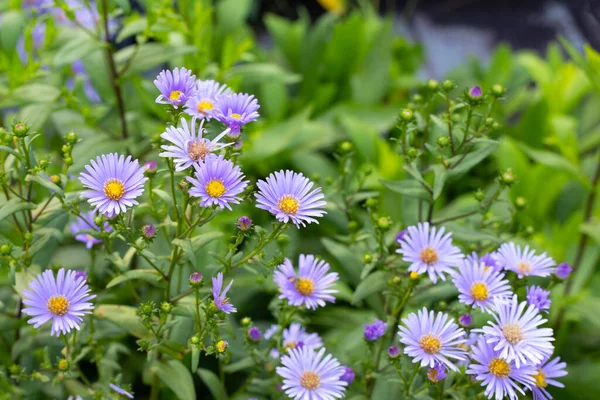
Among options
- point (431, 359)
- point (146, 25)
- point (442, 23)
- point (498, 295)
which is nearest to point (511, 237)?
point (498, 295)

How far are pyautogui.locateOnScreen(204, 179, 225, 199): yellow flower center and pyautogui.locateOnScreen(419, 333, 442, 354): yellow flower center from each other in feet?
1.11

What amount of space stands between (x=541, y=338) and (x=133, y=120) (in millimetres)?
1112

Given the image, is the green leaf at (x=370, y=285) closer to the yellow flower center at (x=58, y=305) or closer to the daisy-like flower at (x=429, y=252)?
the daisy-like flower at (x=429, y=252)

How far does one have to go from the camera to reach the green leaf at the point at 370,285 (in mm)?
1167

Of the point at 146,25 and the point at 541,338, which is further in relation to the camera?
the point at 146,25

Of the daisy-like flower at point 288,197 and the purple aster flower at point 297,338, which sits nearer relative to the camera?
the daisy-like flower at point 288,197

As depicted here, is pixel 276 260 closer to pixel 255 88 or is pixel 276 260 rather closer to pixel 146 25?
pixel 146 25

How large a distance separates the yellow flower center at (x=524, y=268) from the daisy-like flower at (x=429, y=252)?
0.30 feet

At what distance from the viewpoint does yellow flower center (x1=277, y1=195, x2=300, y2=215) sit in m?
0.96

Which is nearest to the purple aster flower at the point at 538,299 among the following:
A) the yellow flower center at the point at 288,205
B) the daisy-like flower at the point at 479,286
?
the daisy-like flower at the point at 479,286

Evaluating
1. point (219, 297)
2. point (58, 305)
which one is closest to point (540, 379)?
point (219, 297)

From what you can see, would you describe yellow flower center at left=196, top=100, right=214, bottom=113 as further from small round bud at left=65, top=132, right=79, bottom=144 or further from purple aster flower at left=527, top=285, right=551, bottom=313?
purple aster flower at left=527, top=285, right=551, bottom=313

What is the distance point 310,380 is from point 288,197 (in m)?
0.26

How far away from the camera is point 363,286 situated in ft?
3.86
